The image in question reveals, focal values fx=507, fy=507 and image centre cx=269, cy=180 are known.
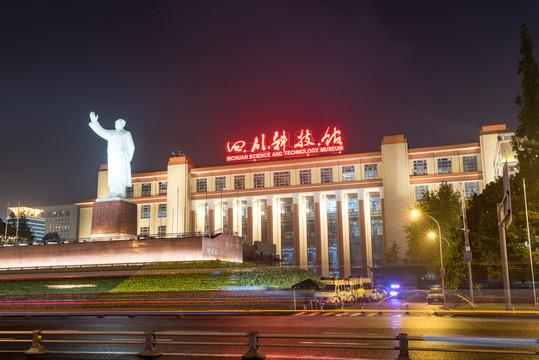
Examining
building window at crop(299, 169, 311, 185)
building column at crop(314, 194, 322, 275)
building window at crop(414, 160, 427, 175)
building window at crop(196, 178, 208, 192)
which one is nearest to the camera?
building column at crop(314, 194, 322, 275)

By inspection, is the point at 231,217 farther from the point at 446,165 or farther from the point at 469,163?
the point at 469,163

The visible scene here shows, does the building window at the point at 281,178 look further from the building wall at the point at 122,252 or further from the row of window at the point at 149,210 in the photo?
the building wall at the point at 122,252

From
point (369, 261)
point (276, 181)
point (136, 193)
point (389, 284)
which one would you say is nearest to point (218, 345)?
point (389, 284)

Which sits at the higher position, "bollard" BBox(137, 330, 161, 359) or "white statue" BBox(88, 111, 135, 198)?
"white statue" BBox(88, 111, 135, 198)

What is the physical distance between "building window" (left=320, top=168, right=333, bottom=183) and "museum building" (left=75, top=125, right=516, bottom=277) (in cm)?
17

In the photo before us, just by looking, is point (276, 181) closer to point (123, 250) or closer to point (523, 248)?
point (123, 250)

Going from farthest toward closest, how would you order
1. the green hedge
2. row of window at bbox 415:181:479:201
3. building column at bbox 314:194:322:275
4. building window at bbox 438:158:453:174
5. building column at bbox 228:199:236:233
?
building column at bbox 228:199:236:233
building window at bbox 438:158:453:174
building column at bbox 314:194:322:275
row of window at bbox 415:181:479:201
the green hedge

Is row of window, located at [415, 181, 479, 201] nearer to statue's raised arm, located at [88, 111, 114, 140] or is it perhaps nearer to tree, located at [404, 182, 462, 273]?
tree, located at [404, 182, 462, 273]

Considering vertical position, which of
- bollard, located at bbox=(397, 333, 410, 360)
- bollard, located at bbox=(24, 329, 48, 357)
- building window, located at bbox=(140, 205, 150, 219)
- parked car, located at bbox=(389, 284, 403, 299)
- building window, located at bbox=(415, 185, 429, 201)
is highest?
building window, located at bbox=(415, 185, 429, 201)

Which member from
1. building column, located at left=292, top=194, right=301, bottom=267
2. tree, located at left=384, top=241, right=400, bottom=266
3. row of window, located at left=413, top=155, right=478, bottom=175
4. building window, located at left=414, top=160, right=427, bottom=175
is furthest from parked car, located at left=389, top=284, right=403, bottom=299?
row of window, located at left=413, top=155, right=478, bottom=175

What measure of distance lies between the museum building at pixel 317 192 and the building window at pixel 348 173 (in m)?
0.17

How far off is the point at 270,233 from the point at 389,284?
23.3m

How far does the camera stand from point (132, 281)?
153 feet

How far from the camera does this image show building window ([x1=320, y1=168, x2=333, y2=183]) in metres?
87.5
